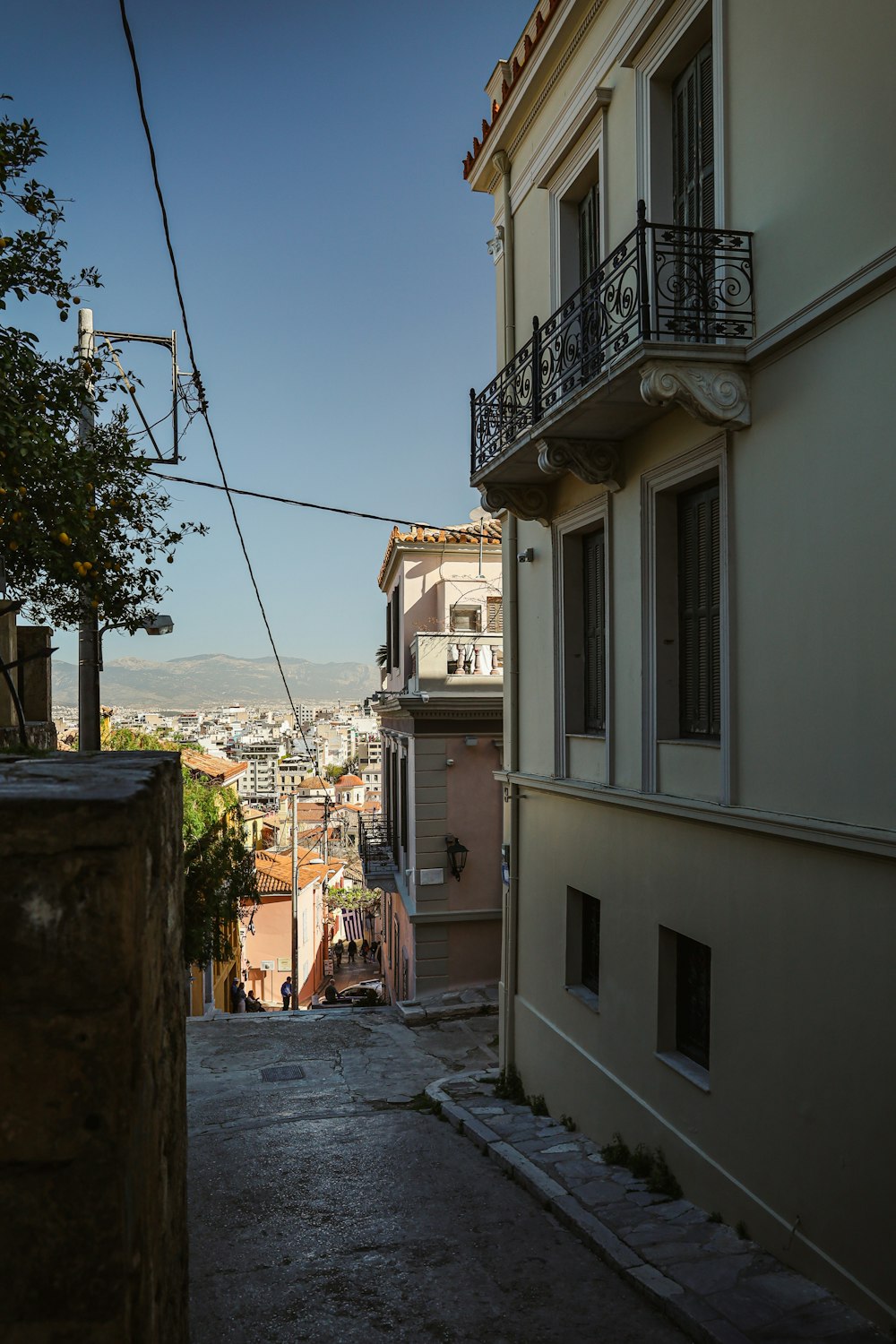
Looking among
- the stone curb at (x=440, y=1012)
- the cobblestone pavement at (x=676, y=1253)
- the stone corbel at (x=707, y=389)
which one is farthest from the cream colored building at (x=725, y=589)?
the stone curb at (x=440, y=1012)

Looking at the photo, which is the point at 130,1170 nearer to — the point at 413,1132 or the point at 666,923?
the point at 666,923

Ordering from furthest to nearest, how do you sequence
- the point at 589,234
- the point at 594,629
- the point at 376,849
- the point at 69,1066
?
the point at 376,849 < the point at 594,629 < the point at 589,234 < the point at 69,1066

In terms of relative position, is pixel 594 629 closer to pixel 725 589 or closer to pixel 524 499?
pixel 524 499

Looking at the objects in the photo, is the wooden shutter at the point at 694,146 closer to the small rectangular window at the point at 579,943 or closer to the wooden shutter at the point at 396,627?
the small rectangular window at the point at 579,943

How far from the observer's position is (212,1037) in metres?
16.4

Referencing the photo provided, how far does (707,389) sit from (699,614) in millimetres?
1747

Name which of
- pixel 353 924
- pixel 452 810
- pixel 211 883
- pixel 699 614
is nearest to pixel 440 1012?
pixel 452 810

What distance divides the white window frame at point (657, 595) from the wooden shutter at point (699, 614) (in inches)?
6.8

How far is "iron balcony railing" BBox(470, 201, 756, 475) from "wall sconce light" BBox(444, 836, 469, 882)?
1015cm

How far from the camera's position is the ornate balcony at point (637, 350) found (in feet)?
20.9

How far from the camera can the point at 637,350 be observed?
256 inches

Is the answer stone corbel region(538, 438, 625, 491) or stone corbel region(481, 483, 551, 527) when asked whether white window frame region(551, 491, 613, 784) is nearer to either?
stone corbel region(481, 483, 551, 527)

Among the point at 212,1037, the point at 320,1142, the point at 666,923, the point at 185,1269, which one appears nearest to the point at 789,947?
the point at 666,923

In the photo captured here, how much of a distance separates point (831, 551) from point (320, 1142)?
22.9 ft
